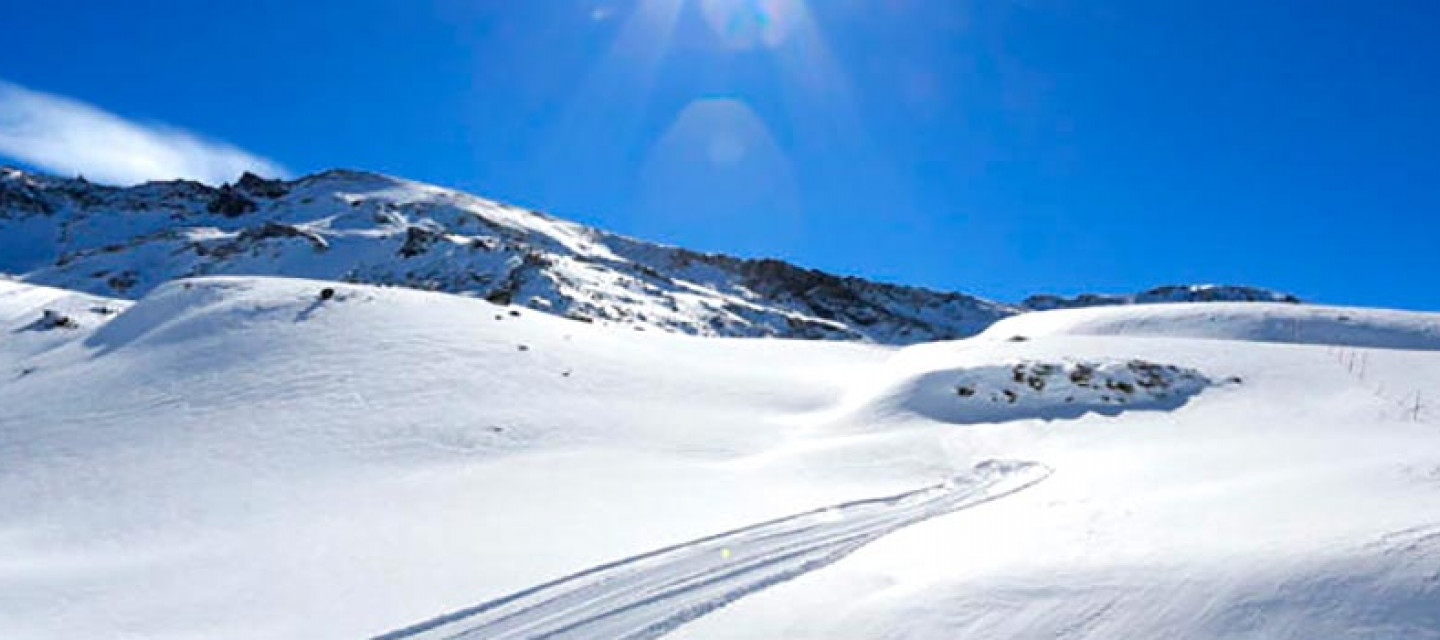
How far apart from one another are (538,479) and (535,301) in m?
43.3

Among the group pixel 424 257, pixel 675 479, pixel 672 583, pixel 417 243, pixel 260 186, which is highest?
pixel 260 186

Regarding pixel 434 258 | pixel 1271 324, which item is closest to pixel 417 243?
pixel 434 258

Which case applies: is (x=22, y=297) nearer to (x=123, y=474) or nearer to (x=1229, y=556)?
(x=123, y=474)

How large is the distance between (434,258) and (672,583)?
65.6 metres

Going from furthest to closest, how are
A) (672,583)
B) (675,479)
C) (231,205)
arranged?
(231,205), (675,479), (672,583)

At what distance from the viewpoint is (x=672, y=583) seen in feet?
23.4

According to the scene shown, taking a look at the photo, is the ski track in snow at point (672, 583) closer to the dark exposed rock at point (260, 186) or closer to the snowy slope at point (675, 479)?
the snowy slope at point (675, 479)

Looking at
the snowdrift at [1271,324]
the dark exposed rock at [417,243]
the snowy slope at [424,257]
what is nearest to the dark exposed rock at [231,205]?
the snowy slope at [424,257]

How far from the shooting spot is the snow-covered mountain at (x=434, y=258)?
63.9 m

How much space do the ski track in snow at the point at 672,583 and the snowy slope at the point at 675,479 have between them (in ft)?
0.17

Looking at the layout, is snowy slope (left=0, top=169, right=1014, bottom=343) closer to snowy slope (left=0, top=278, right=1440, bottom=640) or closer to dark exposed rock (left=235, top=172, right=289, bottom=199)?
dark exposed rock (left=235, top=172, right=289, bottom=199)

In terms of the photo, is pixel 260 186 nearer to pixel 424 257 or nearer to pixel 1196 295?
pixel 424 257

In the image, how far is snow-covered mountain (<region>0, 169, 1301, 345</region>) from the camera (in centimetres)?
6392

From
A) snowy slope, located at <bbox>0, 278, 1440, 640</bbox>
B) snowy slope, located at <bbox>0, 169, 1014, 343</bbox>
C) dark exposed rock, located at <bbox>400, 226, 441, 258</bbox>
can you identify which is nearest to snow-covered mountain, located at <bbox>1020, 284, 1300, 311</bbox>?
snowy slope, located at <bbox>0, 169, 1014, 343</bbox>
